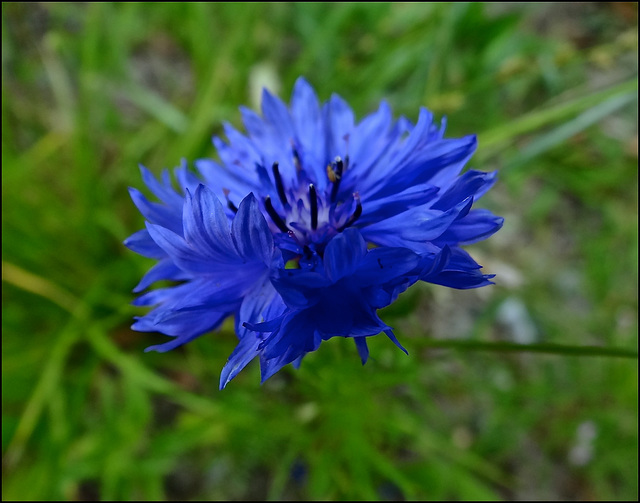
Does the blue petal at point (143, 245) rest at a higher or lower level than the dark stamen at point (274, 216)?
lower

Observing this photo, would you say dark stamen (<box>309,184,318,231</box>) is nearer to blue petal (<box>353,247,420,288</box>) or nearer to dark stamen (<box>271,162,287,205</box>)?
dark stamen (<box>271,162,287,205</box>)

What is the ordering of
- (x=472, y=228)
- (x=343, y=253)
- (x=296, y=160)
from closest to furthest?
(x=343, y=253)
(x=472, y=228)
(x=296, y=160)

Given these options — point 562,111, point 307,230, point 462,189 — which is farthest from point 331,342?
point 562,111

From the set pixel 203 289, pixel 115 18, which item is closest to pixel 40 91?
pixel 115 18

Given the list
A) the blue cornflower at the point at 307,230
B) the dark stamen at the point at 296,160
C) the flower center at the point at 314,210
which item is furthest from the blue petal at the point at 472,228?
the dark stamen at the point at 296,160

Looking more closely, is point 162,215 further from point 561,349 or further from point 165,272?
point 561,349

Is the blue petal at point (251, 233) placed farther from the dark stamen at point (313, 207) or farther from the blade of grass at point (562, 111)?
the blade of grass at point (562, 111)
